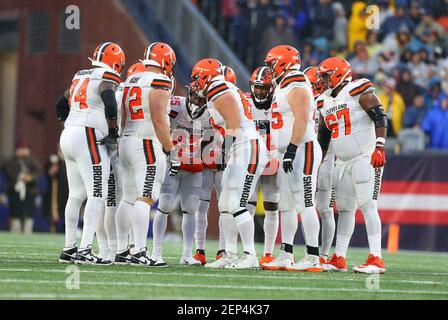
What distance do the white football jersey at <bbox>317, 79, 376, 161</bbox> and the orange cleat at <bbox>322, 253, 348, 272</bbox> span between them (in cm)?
105

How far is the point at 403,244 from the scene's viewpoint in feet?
56.4

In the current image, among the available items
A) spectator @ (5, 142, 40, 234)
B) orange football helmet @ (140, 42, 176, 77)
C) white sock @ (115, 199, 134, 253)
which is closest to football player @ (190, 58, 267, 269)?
orange football helmet @ (140, 42, 176, 77)

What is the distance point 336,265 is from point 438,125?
7.19m

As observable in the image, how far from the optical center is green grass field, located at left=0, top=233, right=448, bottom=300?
788 centimetres

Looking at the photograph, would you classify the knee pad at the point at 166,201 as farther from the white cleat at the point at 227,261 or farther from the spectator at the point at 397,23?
the spectator at the point at 397,23

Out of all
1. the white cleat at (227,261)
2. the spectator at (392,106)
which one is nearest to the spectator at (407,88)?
the spectator at (392,106)

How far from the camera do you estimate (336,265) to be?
11062mm

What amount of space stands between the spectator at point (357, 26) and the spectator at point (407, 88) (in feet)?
6.41

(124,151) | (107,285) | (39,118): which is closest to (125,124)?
(124,151)

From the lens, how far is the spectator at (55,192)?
2117 cm

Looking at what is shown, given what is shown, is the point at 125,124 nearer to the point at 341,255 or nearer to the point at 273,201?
the point at 273,201

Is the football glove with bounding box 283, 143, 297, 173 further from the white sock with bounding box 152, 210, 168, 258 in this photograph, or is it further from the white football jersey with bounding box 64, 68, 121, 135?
the white football jersey with bounding box 64, 68, 121, 135

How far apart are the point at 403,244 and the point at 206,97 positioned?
753 cm

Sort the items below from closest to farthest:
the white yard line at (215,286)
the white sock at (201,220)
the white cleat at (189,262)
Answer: the white yard line at (215,286), the white cleat at (189,262), the white sock at (201,220)
